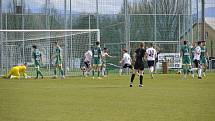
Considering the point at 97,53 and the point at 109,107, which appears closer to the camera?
the point at 109,107

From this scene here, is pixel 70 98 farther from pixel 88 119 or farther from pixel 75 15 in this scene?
pixel 75 15

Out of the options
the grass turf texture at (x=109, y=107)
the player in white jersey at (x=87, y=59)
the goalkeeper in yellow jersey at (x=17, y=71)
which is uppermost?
the player in white jersey at (x=87, y=59)

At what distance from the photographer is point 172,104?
52.6 ft

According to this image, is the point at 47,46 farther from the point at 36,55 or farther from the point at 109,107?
the point at 109,107

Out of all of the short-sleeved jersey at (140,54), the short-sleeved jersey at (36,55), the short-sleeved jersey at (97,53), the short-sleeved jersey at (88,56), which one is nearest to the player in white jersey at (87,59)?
the short-sleeved jersey at (88,56)

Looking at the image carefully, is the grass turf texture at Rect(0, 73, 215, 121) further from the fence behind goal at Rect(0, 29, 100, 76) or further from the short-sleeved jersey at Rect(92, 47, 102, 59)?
the fence behind goal at Rect(0, 29, 100, 76)

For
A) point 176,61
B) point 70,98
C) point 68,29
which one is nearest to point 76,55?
point 68,29

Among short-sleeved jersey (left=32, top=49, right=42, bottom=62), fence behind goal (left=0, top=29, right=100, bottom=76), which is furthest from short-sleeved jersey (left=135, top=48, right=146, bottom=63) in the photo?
fence behind goal (left=0, top=29, right=100, bottom=76)

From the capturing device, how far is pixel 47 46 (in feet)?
128

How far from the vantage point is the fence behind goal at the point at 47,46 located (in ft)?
122

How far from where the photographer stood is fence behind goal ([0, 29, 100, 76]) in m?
37.3

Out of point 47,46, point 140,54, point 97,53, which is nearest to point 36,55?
point 97,53

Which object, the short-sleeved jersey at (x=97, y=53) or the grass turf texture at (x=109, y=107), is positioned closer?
the grass turf texture at (x=109, y=107)

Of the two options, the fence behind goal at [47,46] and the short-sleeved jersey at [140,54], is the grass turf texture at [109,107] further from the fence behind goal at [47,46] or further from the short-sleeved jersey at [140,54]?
the fence behind goal at [47,46]
